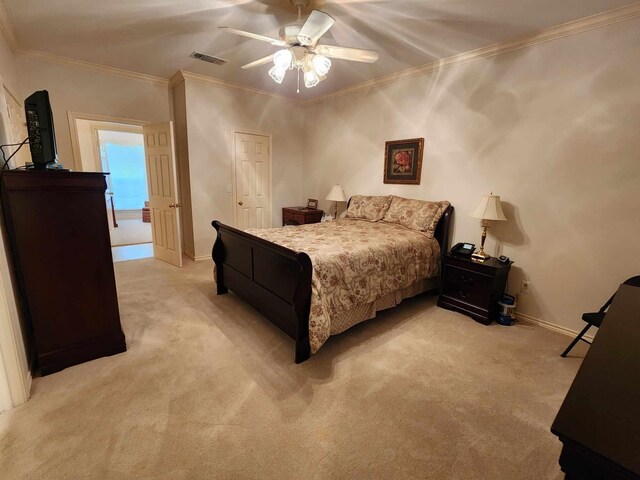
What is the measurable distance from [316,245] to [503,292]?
2.09m

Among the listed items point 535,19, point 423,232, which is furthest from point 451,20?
point 423,232

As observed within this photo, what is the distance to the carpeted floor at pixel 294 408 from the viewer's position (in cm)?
149

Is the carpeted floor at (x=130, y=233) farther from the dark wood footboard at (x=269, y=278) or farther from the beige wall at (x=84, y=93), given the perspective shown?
the dark wood footboard at (x=269, y=278)

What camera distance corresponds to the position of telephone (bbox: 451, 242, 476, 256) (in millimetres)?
3199

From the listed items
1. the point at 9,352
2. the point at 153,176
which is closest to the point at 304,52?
the point at 9,352

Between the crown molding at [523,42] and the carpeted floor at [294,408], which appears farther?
the crown molding at [523,42]

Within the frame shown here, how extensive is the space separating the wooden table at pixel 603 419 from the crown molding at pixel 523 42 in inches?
113

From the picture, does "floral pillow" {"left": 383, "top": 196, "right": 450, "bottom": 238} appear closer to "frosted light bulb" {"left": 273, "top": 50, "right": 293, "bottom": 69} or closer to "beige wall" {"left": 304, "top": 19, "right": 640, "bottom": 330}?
"beige wall" {"left": 304, "top": 19, "right": 640, "bottom": 330}

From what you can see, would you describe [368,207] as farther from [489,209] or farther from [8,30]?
[8,30]

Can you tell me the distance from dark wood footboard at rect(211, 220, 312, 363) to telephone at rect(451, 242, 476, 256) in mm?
1924

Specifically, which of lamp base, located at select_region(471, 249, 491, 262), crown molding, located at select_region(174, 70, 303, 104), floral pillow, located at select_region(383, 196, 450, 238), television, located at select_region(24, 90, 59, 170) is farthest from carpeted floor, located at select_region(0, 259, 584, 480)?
crown molding, located at select_region(174, 70, 303, 104)

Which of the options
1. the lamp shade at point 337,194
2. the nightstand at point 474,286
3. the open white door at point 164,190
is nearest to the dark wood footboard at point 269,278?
the open white door at point 164,190

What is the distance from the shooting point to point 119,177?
346 inches

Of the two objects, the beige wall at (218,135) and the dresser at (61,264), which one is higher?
the beige wall at (218,135)
